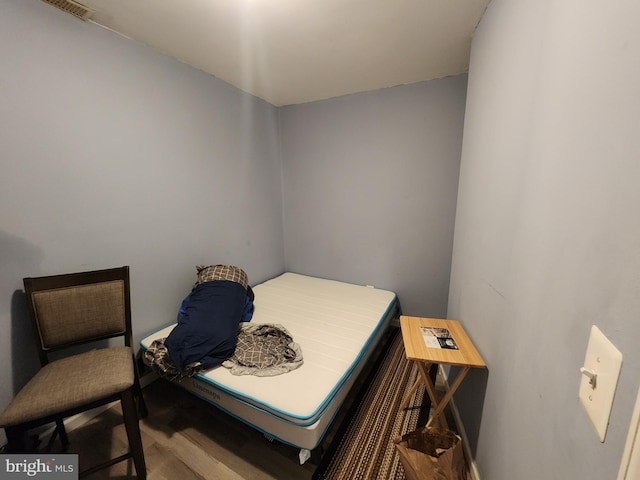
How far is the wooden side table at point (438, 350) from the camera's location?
1.22m

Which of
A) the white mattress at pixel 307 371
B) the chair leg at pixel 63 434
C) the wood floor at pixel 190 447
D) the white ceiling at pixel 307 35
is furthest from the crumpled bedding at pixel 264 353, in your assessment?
the white ceiling at pixel 307 35

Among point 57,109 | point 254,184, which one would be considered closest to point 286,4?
point 57,109

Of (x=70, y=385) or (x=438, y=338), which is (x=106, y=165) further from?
(x=438, y=338)

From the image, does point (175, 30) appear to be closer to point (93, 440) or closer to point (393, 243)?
point (393, 243)

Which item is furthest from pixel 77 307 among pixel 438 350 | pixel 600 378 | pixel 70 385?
pixel 600 378

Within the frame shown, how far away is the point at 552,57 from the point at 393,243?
189cm

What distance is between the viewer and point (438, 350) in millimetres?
1295

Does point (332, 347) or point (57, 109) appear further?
point (332, 347)

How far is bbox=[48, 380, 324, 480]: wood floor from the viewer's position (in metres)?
1.28

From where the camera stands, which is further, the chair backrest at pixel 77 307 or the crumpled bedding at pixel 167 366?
the crumpled bedding at pixel 167 366

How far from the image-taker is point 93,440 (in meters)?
1.45

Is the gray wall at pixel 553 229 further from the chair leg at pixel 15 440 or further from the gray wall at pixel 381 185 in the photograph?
the chair leg at pixel 15 440

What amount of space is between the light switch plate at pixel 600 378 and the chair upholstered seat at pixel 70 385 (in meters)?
1.66

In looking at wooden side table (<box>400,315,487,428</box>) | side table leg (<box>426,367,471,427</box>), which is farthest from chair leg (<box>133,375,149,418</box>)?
side table leg (<box>426,367,471,427</box>)
